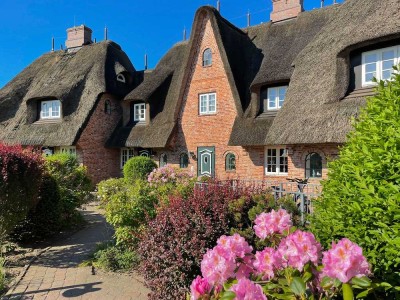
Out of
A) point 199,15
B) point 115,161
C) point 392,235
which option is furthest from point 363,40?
point 115,161

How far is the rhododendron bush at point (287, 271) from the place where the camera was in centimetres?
184

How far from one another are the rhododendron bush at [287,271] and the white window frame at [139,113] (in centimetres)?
1844

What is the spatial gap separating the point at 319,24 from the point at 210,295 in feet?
55.0

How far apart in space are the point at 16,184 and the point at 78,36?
894 inches

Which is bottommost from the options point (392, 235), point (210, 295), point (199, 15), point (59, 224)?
point (59, 224)

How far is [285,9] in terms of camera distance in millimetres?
18750

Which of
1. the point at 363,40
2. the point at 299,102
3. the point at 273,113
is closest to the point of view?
the point at 363,40

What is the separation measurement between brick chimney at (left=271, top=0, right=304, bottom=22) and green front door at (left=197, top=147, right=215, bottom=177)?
9.29 metres

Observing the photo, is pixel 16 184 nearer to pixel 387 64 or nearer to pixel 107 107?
pixel 387 64

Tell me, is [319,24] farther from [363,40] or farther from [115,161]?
[115,161]

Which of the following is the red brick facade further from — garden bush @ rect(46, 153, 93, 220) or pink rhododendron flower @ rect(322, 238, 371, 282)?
pink rhododendron flower @ rect(322, 238, 371, 282)

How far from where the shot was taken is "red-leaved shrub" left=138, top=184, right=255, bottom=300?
4426 millimetres

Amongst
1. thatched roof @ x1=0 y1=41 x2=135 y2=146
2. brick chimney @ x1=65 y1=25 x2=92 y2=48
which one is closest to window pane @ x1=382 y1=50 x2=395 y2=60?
thatched roof @ x1=0 y1=41 x2=135 y2=146

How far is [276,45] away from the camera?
1661 cm
